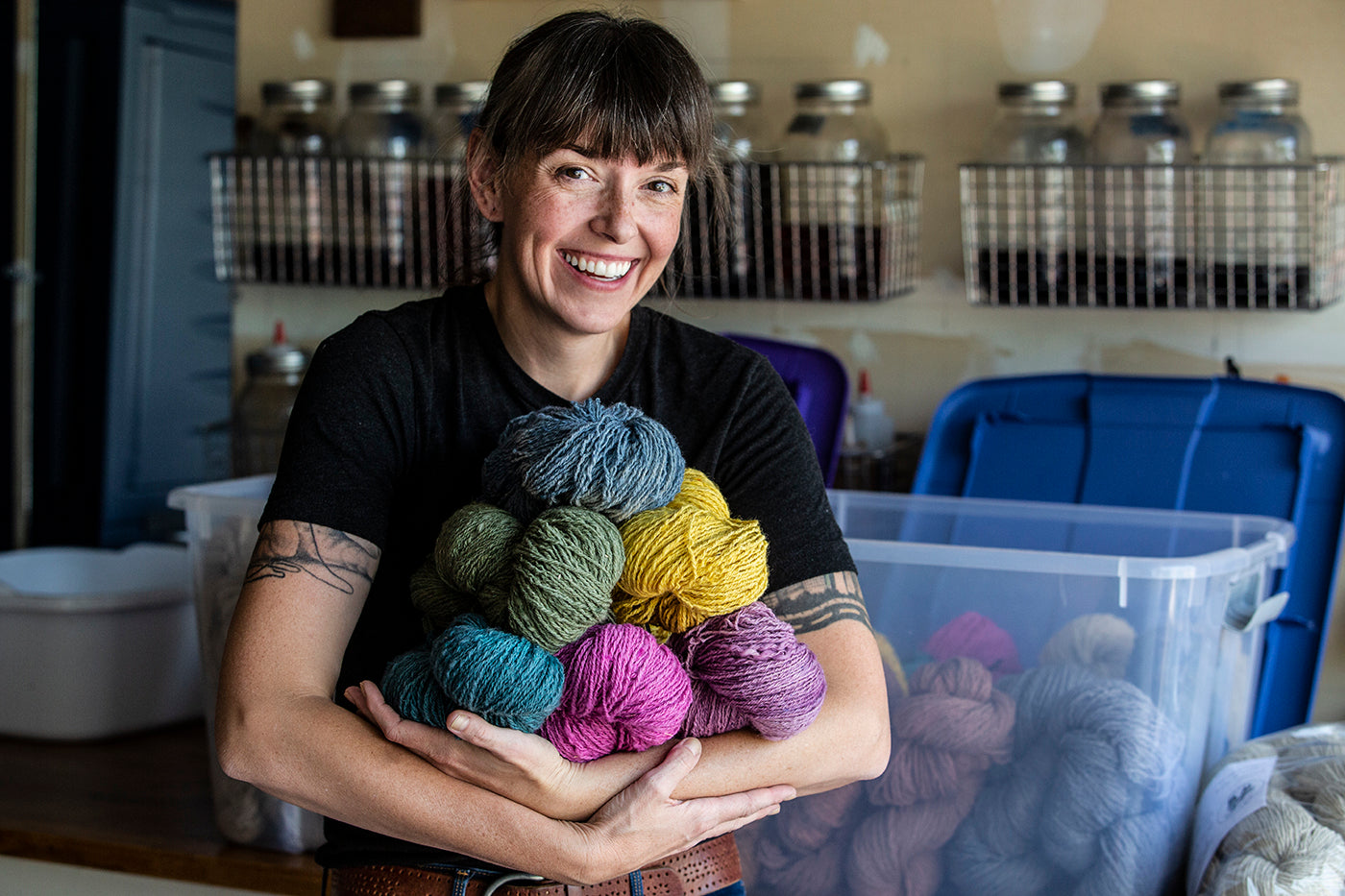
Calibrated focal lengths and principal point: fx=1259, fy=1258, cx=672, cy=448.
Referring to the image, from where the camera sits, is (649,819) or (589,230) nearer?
(649,819)

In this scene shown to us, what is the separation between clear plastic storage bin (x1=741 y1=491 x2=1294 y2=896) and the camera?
1.07m

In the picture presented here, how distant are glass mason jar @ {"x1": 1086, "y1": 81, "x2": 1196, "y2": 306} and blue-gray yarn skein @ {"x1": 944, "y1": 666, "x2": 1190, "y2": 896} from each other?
0.62 metres

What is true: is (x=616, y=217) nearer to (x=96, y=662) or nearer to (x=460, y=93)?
(x=460, y=93)

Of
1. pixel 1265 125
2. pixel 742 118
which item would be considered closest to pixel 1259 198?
pixel 1265 125

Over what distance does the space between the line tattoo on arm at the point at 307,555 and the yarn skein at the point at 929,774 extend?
53cm

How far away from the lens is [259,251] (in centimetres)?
183

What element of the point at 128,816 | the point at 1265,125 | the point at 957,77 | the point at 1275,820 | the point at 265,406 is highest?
the point at 957,77

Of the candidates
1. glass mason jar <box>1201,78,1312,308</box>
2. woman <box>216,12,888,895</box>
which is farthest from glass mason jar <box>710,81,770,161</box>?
woman <box>216,12,888,895</box>

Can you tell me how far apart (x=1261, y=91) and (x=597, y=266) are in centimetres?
95

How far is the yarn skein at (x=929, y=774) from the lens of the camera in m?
1.10

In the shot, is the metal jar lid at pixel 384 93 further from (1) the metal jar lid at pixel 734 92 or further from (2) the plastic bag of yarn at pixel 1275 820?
(2) the plastic bag of yarn at pixel 1275 820

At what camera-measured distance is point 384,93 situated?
5.82 ft

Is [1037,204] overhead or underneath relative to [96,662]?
overhead

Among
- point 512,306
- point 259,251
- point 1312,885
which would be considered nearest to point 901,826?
point 1312,885
